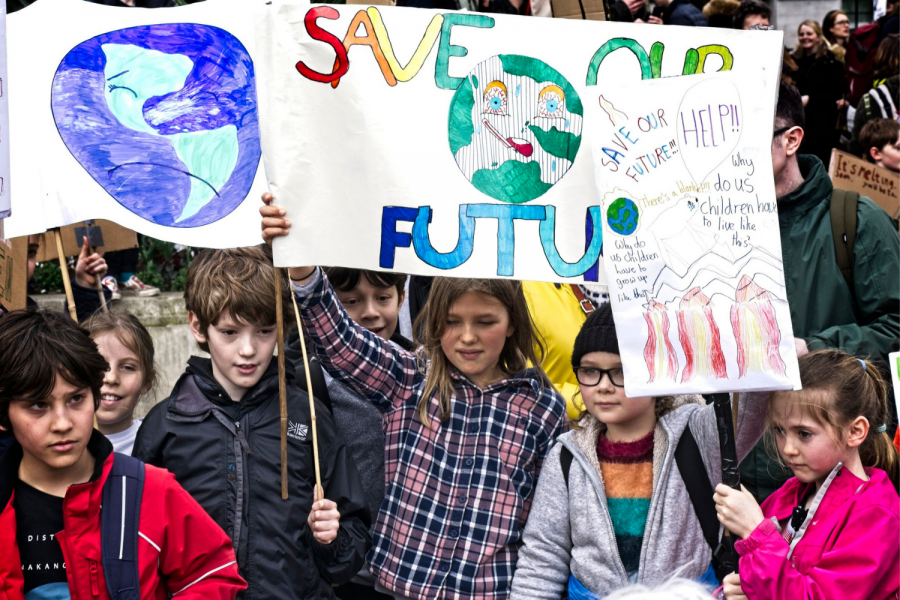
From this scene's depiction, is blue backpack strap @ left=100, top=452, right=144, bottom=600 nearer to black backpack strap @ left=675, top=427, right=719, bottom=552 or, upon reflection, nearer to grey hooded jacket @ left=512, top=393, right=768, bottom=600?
grey hooded jacket @ left=512, top=393, right=768, bottom=600

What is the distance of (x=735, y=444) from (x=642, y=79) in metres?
1.10

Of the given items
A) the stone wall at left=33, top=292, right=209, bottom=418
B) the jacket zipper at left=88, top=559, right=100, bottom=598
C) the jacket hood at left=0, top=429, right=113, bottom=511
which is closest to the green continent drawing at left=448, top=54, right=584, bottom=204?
the jacket hood at left=0, top=429, right=113, bottom=511

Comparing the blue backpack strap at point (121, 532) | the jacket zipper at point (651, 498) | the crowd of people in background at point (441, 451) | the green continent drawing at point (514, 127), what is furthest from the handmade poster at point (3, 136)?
the jacket zipper at point (651, 498)

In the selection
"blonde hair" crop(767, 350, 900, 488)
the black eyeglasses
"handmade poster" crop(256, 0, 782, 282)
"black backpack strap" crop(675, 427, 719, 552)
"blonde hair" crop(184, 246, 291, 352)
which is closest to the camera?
"blonde hair" crop(767, 350, 900, 488)

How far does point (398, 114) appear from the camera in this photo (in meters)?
3.29

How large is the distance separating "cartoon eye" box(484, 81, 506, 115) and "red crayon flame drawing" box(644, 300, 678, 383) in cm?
87

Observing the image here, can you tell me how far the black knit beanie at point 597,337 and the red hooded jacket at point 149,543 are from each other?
126 cm

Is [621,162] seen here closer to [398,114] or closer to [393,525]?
[398,114]

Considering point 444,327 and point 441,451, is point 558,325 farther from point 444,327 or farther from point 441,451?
point 441,451

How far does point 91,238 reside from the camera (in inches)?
194

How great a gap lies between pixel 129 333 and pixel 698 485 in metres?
2.24

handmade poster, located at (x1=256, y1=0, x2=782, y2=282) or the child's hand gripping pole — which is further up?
handmade poster, located at (x1=256, y1=0, x2=782, y2=282)

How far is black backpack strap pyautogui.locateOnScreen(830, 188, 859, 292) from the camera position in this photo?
3746 millimetres

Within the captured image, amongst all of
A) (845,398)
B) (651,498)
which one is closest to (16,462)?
(651,498)
